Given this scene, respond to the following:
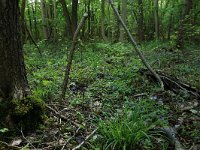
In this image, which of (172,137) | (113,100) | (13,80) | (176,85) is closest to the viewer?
(172,137)

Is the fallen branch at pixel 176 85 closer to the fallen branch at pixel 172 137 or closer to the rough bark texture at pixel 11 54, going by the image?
the fallen branch at pixel 172 137

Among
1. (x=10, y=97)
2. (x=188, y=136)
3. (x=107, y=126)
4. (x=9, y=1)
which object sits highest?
(x=9, y=1)

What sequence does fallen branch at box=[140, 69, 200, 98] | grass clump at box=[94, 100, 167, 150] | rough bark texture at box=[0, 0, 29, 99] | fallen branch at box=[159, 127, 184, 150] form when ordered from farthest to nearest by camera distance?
fallen branch at box=[140, 69, 200, 98] → rough bark texture at box=[0, 0, 29, 99] → fallen branch at box=[159, 127, 184, 150] → grass clump at box=[94, 100, 167, 150]

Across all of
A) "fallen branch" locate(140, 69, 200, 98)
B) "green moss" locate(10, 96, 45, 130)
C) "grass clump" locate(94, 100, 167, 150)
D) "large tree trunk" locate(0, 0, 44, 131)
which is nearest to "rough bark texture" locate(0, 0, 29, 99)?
"large tree trunk" locate(0, 0, 44, 131)

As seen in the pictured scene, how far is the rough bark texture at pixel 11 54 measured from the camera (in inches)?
125

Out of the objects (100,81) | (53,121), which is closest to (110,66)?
(100,81)

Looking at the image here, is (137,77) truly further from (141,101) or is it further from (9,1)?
(9,1)

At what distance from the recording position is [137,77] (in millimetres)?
5934

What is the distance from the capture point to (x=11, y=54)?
3271 mm

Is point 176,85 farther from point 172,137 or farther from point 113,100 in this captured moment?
point 172,137

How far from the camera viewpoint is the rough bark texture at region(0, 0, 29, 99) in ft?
10.4

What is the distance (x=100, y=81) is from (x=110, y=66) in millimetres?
1925

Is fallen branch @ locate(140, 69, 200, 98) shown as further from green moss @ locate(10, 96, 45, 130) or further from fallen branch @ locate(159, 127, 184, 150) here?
green moss @ locate(10, 96, 45, 130)

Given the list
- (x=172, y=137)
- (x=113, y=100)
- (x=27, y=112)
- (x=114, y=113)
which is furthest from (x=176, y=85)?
(x=27, y=112)
